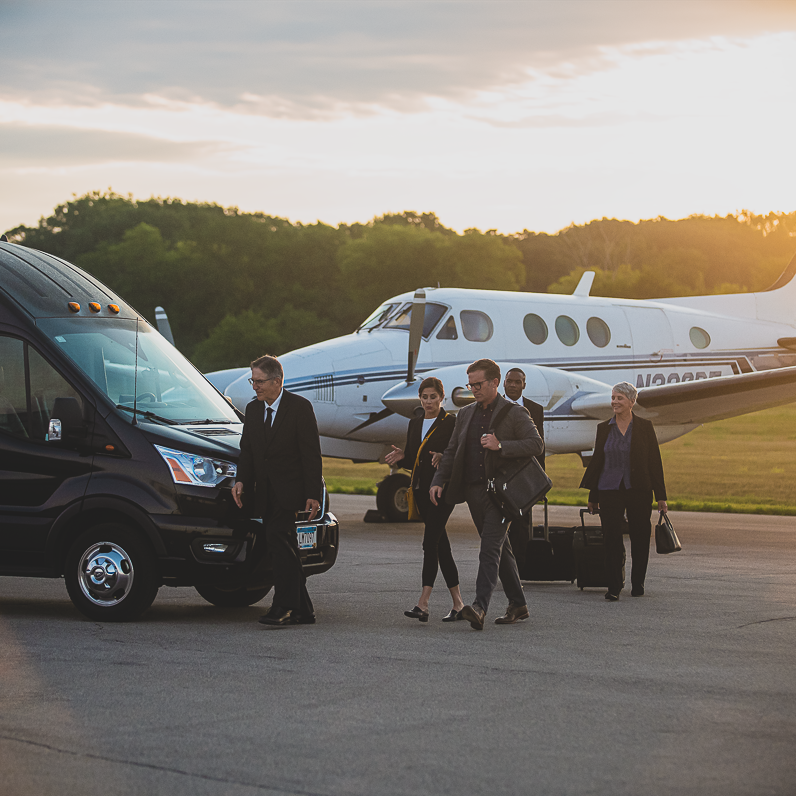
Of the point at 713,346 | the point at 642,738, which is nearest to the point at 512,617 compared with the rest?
the point at 642,738

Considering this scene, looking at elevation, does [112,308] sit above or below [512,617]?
above

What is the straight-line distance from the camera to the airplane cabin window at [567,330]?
1872 cm

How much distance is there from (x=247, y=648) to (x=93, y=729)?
209 cm

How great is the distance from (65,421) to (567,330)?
39.9 ft

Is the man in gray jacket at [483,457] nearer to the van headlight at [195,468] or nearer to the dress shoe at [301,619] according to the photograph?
the dress shoe at [301,619]

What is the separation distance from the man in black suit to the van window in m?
1.52

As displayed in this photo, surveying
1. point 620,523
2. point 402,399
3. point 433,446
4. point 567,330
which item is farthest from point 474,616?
point 567,330

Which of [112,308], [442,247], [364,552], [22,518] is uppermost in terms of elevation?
[442,247]

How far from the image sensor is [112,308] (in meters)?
9.27

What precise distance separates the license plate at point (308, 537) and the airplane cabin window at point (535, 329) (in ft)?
34.7

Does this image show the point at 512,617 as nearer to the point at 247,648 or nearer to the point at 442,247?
the point at 247,648

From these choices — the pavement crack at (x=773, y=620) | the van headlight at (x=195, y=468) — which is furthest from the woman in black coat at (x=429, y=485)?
the pavement crack at (x=773, y=620)

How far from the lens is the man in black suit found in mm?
7930

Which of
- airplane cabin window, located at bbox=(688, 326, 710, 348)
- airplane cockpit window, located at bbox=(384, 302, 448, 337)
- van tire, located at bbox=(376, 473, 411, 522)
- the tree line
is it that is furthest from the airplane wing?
the tree line
